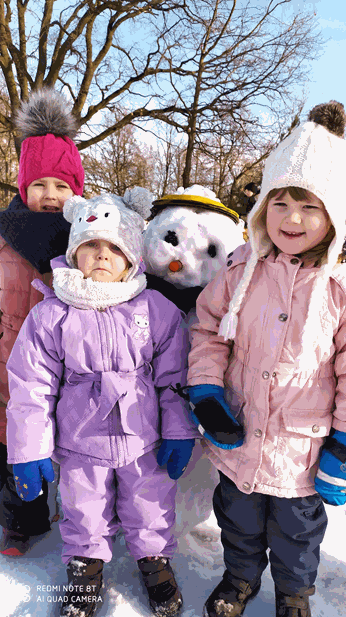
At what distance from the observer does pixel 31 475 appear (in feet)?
4.84

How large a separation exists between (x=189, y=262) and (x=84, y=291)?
525mm

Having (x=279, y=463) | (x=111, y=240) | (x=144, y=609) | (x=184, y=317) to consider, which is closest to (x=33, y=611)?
(x=144, y=609)

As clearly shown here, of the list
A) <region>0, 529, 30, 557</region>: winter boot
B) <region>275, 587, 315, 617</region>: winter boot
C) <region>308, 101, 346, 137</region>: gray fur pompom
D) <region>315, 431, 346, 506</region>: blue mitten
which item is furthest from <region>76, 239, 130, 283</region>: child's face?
<region>275, 587, 315, 617</region>: winter boot

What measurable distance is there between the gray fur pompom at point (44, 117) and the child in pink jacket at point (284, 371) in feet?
4.05

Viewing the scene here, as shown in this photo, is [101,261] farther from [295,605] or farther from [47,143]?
[295,605]

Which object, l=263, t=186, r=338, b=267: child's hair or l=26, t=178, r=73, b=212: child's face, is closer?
l=263, t=186, r=338, b=267: child's hair

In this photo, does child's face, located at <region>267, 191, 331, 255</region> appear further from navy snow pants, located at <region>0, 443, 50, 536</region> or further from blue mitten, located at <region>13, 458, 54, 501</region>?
navy snow pants, located at <region>0, 443, 50, 536</region>

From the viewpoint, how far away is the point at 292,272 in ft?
4.47

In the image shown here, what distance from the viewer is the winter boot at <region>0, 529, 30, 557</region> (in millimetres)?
1768

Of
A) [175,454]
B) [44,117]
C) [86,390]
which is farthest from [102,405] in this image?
[44,117]

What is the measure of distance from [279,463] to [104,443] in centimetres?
63

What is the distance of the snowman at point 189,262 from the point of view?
5.96 feet

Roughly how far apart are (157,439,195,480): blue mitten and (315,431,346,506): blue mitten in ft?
1.56

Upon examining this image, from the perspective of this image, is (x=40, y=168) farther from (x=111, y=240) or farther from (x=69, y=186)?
(x=111, y=240)
